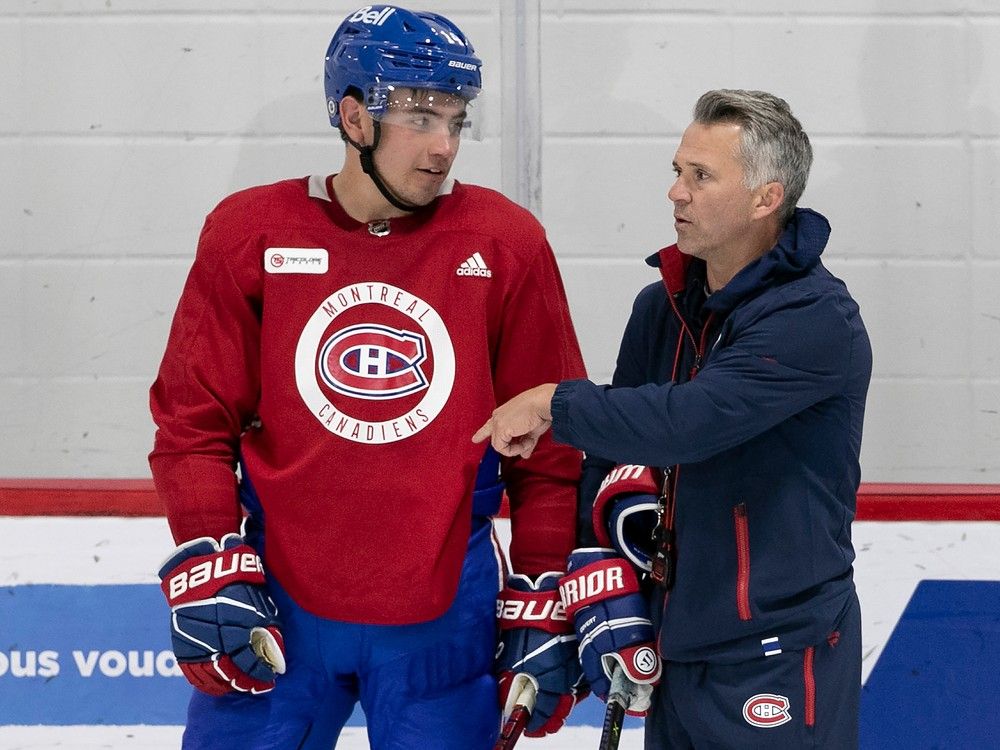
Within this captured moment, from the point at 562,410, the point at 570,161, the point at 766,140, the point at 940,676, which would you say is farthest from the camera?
the point at 570,161

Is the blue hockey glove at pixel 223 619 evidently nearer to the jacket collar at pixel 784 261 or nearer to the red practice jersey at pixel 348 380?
the red practice jersey at pixel 348 380

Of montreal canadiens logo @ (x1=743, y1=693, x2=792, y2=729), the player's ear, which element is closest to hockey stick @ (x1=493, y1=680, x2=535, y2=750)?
montreal canadiens logo @ (x1=743, y1=693, x2=792, y2=729)

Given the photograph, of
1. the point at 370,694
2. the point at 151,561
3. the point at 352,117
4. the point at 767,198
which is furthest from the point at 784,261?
the point at 151,561

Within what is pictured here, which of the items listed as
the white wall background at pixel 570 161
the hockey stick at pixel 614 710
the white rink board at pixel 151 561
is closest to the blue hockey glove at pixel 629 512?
the hockey stick at pixel 614 710

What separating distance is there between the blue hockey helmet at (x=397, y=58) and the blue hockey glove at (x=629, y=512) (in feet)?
1.83

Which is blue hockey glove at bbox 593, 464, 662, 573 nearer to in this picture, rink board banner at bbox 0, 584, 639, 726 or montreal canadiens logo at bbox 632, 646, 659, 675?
montreal canadiens logo at bbox 632, 646, 659, 675

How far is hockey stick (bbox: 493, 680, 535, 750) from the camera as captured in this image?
1.79 metres

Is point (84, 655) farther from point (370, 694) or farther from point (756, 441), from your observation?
point (756, 441)

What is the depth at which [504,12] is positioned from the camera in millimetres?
2703

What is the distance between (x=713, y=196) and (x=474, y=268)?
324 millimetres

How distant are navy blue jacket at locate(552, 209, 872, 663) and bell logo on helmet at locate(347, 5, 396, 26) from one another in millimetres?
528

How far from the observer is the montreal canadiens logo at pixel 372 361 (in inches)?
71.3

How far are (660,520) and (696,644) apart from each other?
180mm

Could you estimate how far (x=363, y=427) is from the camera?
71.3 inches
